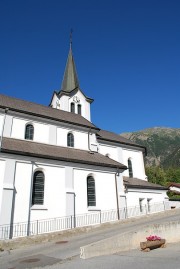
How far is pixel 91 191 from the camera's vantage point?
20.6m

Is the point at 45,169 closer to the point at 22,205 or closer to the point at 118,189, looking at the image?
the point at 22,205

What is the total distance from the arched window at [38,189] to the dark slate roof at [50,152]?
1515mm

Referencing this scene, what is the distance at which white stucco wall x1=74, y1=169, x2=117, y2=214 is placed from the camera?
19.4 meters

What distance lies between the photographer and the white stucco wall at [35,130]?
21.5 meters

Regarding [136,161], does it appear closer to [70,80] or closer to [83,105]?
[83,105]

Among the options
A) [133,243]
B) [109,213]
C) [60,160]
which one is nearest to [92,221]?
[109,213]

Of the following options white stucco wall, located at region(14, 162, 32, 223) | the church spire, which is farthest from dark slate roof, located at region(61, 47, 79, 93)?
white stucco wall, located at region(14, 162, 32, 223)

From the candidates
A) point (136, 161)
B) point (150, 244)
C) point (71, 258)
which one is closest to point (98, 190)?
point (150, 244)

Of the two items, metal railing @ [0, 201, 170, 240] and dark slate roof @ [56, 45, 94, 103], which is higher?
dark slate roof @ [56, 45, 94, 103]

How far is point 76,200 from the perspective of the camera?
62.8 feet

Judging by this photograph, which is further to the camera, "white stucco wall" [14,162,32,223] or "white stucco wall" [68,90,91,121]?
"white stucco wall" [68,90,91,121]

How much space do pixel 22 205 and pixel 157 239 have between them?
969 cm

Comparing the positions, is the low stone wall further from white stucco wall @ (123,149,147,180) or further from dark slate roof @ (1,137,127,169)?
white stucco wall @ (123,149,147,180)

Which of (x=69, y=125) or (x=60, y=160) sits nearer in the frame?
(x=60, y=160)
